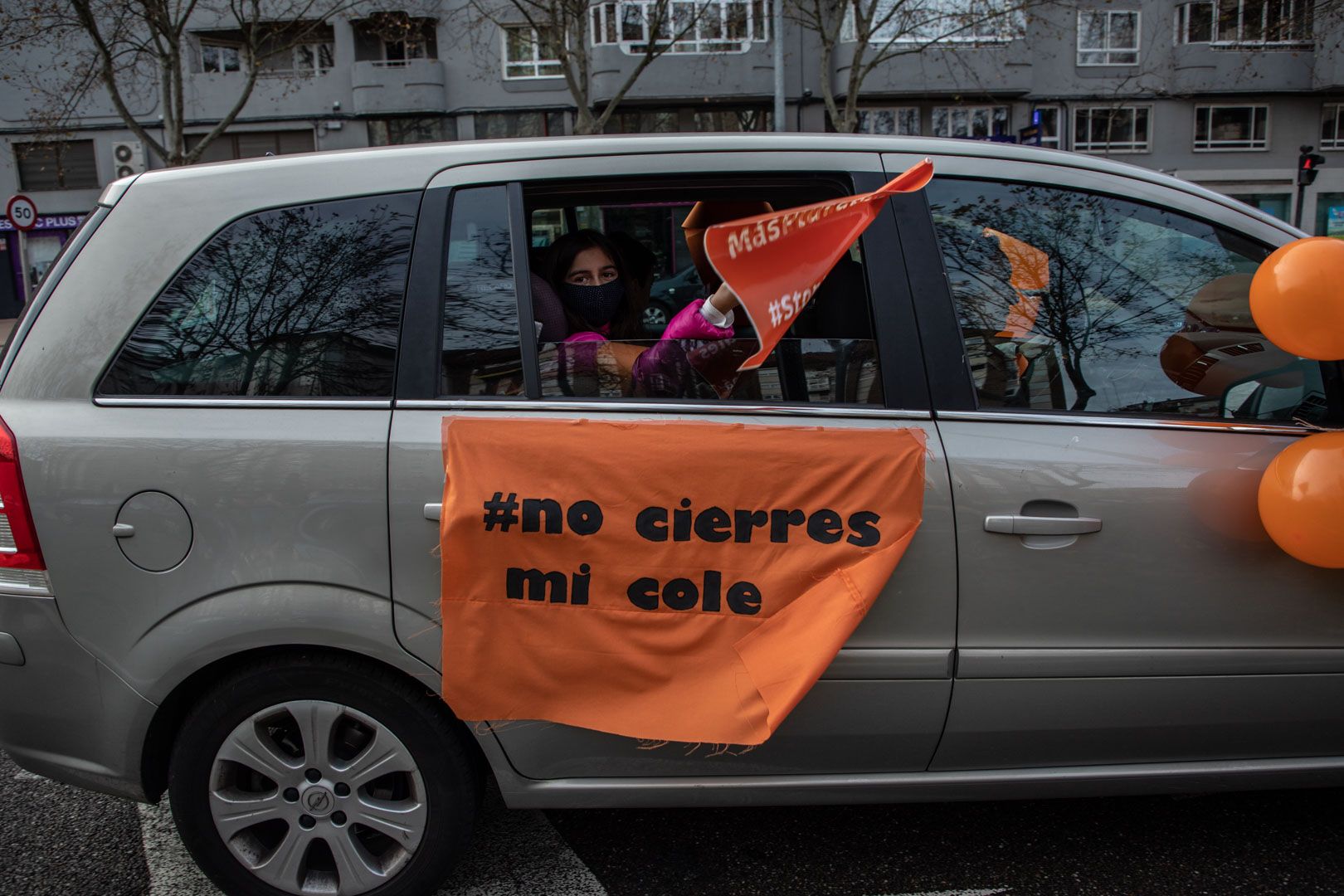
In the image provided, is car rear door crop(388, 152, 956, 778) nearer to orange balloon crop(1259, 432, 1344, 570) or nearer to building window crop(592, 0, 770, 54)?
orange balloon crop(1259, 432, 1344, 570)

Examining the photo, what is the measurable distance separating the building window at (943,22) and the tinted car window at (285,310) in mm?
21187

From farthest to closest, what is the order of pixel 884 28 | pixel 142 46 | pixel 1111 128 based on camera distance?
pixel 1111 128 < pixel 884 28 < pixel 142 46

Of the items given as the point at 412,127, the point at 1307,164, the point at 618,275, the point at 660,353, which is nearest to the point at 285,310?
the point at 660,353

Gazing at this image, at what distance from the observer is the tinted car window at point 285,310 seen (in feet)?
7.30

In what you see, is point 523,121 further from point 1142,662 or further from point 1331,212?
point 1142,662

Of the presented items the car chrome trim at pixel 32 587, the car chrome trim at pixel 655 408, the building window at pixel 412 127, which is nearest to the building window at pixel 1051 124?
the building window at pixel 412 127

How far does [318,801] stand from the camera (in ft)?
7.30

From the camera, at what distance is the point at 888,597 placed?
214 cm

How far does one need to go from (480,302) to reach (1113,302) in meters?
1.48

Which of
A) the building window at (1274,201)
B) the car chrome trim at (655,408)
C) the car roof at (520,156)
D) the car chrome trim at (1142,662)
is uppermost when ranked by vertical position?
the building window at (1274,201)

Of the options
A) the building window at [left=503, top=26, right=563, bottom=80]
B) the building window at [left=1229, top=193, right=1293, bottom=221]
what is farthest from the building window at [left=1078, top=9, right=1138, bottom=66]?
the building window at [left=503, top=26, right=563, bottom=80]

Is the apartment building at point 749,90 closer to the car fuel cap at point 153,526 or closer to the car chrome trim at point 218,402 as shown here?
the car chrome trim at point 218,402

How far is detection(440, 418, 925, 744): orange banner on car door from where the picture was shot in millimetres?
2102

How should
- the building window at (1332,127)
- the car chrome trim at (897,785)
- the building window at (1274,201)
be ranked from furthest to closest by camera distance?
the building window at (1274,201)
the building window at (1332,127)
the car chrome trim at (897,785)
